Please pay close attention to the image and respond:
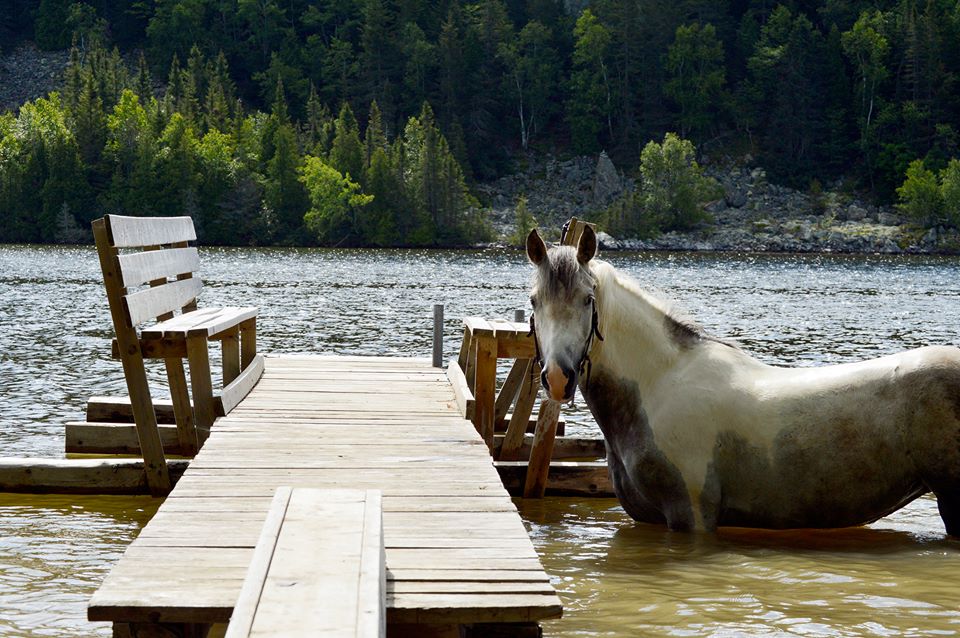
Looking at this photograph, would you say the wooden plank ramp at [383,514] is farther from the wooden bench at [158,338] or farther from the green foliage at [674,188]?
the green foliage at [674,188]

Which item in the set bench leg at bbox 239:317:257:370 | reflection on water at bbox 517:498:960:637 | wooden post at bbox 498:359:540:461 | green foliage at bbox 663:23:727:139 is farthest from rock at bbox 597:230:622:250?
reflection on water at bbox 517:498:960:637

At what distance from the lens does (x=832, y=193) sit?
516 ft

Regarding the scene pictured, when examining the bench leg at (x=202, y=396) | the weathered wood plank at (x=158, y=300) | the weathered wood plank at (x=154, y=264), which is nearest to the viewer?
the weathered wood plank at (x=158, y=300)

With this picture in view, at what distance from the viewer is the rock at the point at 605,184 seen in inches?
6181

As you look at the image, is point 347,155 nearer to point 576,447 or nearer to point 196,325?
point 576,447

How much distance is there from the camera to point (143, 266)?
9633mm

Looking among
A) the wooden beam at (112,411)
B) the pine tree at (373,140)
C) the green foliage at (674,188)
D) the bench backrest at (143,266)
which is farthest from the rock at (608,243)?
the bench backrest at (143,266)

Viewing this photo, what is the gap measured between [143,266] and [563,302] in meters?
4.40

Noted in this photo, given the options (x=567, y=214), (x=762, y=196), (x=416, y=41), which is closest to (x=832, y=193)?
(x=762, y=196)

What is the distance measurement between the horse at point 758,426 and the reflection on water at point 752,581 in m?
0.29

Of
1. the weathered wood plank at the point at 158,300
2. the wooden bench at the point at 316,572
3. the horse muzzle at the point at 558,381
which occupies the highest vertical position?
the weathered wood plank at the point at 158,300

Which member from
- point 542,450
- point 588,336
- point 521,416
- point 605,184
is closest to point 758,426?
point 588,336

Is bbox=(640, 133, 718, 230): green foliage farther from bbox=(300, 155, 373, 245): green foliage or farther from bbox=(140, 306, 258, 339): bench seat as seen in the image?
bbox=(140, 306, 258, 339): bench seat

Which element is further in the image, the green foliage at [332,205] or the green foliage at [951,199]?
the green foliage at [332,205]
